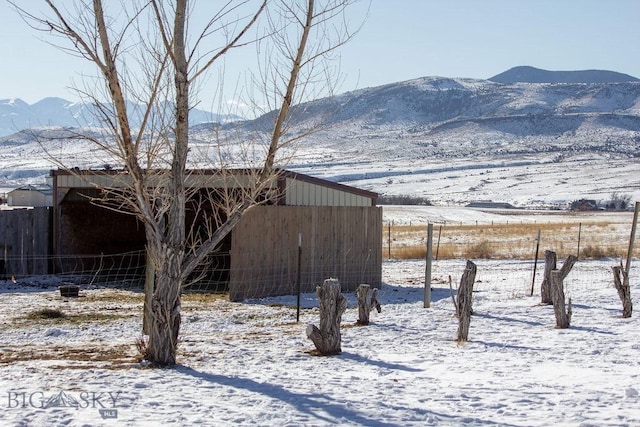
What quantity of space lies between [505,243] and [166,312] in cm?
2829

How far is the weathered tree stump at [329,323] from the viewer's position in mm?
9773

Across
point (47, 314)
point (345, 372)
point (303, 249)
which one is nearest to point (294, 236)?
point (303, 249)

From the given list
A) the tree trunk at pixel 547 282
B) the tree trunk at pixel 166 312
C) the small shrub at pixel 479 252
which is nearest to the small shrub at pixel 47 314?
Answer: the tree trunk at pixel 166 312

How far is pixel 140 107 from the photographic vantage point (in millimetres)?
9016

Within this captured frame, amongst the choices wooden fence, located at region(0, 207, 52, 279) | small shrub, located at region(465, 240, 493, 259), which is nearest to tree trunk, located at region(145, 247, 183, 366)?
wooden fence, located at region(0, 207, 52, 279)

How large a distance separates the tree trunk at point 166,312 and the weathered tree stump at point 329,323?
1699 millimetres

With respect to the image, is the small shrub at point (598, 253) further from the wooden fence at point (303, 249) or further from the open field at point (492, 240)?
the wooden fence at point (303, 249)

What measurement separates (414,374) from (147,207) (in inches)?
130

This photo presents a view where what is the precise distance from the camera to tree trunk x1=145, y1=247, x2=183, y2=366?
883 cm

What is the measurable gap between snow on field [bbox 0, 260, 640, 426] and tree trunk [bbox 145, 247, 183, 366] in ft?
0.79

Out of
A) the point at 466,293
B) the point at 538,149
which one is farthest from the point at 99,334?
the point at 538,149

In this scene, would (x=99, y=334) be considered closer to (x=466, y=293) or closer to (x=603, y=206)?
(x=466, y=293)

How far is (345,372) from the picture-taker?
871 cm

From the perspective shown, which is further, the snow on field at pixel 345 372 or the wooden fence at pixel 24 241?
the wooden fence at pixel 24 241
